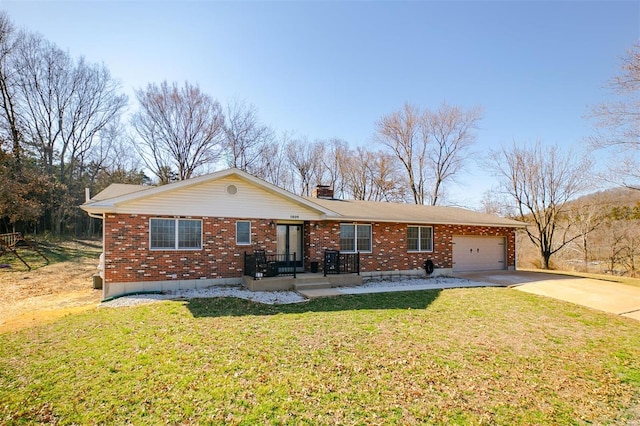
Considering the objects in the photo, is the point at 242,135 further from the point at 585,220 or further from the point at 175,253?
the point at 585,220

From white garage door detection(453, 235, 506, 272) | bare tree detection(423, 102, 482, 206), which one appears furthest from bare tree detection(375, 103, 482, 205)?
white garage door detection(453, 235, 506, 272)

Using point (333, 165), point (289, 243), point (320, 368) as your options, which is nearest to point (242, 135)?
point (333, 165)

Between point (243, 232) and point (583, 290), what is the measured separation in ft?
40.2

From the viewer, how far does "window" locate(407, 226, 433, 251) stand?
14.6 meters

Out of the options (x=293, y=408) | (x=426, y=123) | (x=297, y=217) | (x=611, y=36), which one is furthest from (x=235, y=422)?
(x=426, y=123)

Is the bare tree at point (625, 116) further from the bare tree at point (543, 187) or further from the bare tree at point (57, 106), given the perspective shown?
the bare tree at point (57, 106)

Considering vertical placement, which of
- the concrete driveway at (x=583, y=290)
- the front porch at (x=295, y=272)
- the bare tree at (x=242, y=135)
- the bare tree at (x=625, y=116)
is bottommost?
the concrete driveway at (x=583, y=290)

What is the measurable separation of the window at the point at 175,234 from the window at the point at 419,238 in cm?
897

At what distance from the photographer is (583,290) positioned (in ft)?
37.0

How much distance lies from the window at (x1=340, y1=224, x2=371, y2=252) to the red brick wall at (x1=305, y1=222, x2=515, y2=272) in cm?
22

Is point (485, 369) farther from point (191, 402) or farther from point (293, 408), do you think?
point (191, 402)

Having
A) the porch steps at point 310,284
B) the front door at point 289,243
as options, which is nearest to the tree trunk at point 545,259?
the porch steps at point 310,284

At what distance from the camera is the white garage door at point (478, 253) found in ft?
→ 51.8

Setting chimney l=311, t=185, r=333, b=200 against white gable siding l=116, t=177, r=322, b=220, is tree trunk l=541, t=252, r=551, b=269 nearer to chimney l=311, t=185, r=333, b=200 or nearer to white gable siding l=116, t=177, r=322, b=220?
chimney l=311, t=185, r=333, b=200
